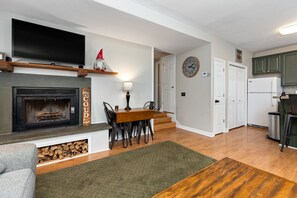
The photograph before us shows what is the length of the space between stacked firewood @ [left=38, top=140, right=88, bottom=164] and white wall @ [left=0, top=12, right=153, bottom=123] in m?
0.62

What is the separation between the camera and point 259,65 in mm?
4566

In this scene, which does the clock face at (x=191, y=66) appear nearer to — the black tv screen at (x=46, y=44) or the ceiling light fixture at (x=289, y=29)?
the ceiling light fixture at (x=289, y=29)

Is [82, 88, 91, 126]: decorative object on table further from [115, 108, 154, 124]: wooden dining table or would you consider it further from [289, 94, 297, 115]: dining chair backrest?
[289, 94, 297, 115]: dining chair backrest

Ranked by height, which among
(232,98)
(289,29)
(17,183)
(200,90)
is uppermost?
(289,29)

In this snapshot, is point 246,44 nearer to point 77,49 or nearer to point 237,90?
point 237,90

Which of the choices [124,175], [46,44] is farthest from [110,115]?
[46,44]

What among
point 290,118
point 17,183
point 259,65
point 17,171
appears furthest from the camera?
point 259,65

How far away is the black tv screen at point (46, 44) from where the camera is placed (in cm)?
215

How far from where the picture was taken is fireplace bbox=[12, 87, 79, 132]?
2.28 meters

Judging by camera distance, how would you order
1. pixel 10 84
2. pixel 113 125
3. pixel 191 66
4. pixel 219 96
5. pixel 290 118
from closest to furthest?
pixel 10 84, pixel 290 118, pixel 113 125, pixel 219 96, pixel 191 66

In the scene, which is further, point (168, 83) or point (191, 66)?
point (168, 83)

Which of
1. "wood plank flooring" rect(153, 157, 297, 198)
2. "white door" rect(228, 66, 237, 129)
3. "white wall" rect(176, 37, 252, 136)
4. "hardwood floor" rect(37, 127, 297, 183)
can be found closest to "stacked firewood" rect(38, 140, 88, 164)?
"hardwood floor" rect(37, 127, 297, 183)

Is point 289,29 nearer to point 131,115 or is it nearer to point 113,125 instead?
point 131,115

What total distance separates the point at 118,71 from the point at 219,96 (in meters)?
2.58
